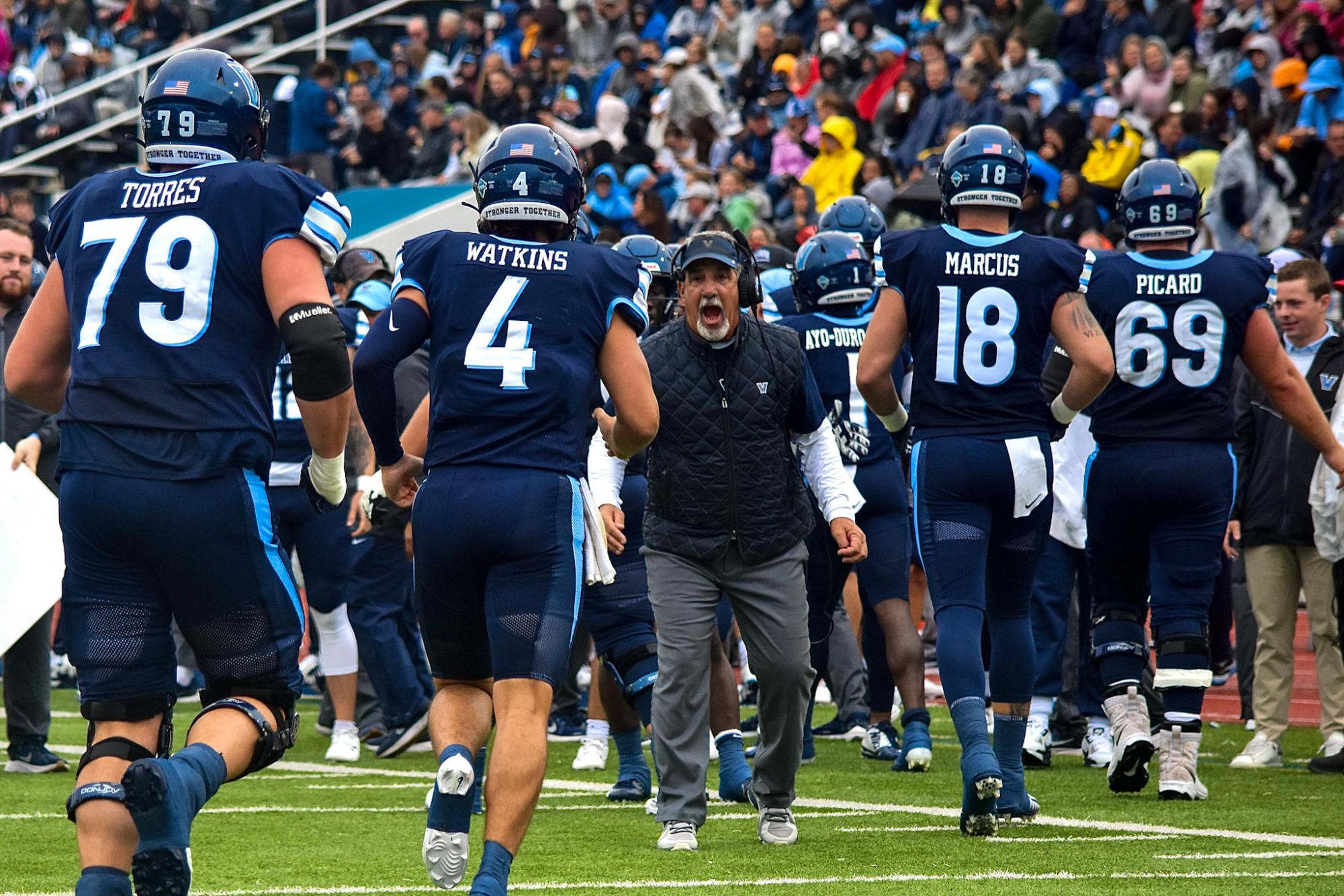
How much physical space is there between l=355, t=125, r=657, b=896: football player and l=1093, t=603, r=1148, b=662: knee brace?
9.90 feet

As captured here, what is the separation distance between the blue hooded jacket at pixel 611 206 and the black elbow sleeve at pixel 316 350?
A: 1421 centimetres

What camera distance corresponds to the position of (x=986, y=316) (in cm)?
673

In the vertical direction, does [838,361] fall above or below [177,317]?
below

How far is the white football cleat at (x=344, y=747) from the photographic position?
940 centimetres

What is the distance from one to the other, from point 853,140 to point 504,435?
1345cm

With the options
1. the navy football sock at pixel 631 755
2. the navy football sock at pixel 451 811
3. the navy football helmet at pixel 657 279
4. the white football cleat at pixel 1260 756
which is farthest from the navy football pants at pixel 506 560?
the white football cleat at pixel 1260 756

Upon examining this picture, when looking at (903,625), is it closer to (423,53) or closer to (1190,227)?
(1190,227)

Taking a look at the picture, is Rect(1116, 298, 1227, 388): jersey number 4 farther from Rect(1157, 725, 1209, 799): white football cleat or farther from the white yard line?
the white yard line

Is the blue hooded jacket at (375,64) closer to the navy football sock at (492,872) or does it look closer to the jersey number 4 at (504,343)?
the jersey number 4 at (504,343)

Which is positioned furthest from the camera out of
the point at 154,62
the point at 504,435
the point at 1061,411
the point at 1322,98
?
the point at 154,62

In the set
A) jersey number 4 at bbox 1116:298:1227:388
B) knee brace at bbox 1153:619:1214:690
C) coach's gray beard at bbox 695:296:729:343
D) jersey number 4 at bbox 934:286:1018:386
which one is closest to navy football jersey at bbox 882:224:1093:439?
jersey number 4 at bbox 934:286:1018:386

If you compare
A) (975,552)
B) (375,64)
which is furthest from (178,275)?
(375,64)

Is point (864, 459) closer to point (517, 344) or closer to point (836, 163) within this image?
point (517, 344)

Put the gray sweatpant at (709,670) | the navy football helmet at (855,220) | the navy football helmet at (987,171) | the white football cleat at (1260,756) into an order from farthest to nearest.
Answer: the navy football helmet at (855,220) → the white football cleat at (1260,756) → the navy football helmet at (987,171) → the gray sweatpant at (709,670)
